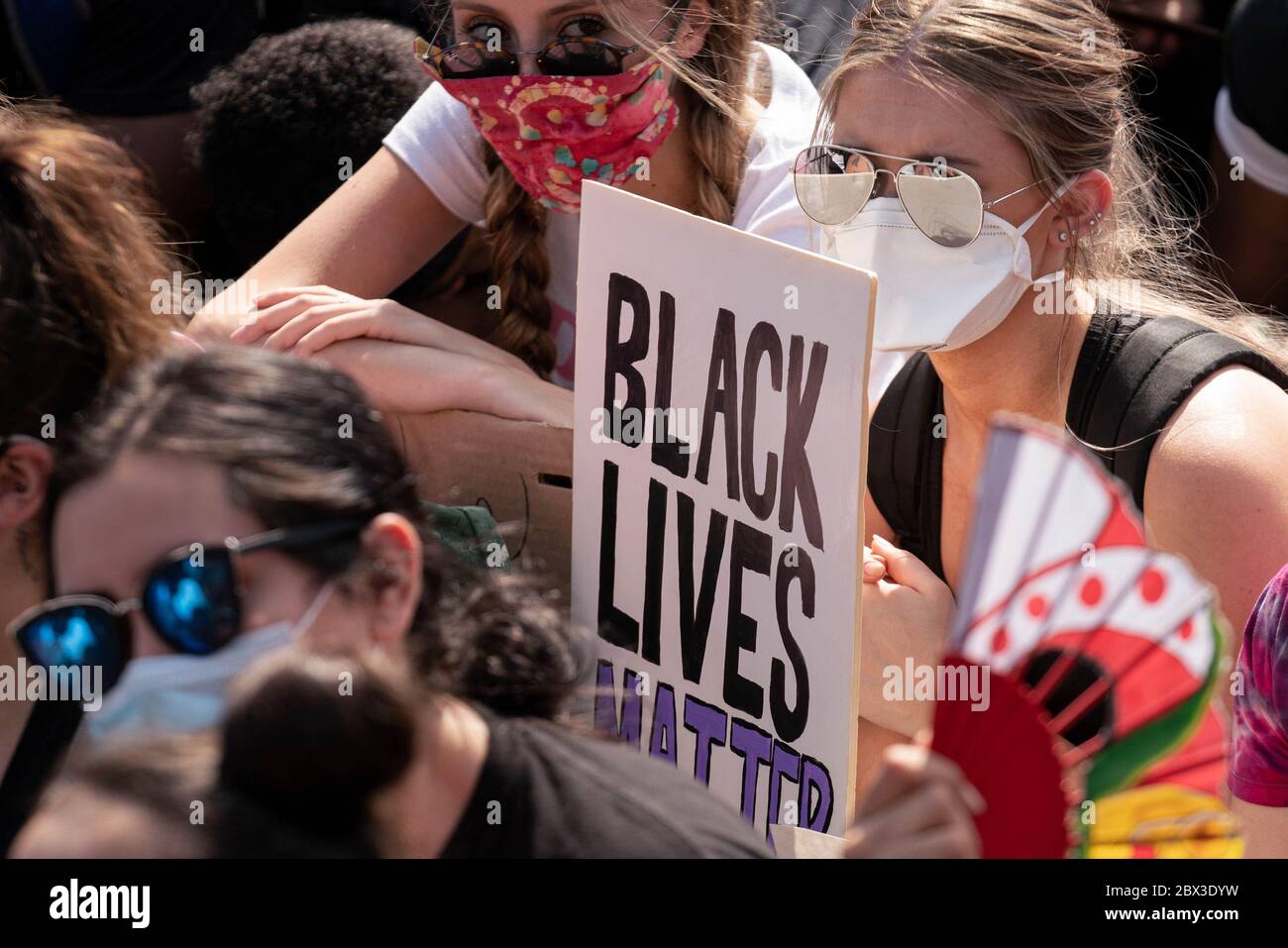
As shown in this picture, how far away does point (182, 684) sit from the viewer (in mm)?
1321

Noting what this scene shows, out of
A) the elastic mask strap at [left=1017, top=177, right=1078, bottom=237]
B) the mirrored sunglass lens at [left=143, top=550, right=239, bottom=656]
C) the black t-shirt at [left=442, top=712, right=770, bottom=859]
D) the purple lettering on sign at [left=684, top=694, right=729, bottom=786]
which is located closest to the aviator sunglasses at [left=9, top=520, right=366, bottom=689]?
the mirrored sunglass lens at [left=143, top=550, right=239, bottom=656]

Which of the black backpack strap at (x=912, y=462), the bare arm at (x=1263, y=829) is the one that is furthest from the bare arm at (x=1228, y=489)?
the black backpack strap at (x=912, y=462)

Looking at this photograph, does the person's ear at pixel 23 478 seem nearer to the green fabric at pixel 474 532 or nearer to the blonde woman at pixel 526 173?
the green fabric at pixel 474 532

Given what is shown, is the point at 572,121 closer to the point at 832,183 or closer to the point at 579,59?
the point at 579,59

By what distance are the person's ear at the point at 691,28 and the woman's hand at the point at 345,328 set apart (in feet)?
2.08

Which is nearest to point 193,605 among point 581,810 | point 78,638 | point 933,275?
point 78,638

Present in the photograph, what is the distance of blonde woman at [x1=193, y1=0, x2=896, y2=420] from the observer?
2.50 meters

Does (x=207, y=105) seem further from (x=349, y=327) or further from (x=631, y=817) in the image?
(x=631, y=817)

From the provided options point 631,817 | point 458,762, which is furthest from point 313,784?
point 631,817

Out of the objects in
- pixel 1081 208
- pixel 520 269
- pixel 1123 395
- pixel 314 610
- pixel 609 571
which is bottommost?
pixel 609 571

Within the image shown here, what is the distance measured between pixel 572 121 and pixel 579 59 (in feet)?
0.39
